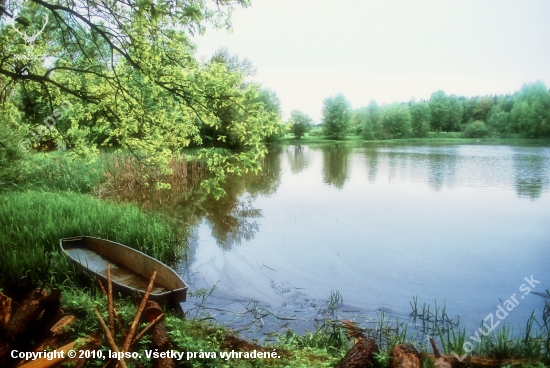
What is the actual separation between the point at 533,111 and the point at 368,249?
493 inches

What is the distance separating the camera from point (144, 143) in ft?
19.8

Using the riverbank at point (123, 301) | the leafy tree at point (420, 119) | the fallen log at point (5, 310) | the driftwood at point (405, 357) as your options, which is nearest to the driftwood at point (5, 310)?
the fallen log at point (5, 310)

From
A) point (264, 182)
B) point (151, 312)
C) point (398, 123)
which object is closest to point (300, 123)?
point (398, 123)

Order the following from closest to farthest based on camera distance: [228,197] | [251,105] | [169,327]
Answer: [169,327] < [251,105] < [228,197]

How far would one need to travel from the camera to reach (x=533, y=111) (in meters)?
15.6

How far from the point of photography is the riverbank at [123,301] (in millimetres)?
3365

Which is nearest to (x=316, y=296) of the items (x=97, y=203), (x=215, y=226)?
(x=215, y=226)

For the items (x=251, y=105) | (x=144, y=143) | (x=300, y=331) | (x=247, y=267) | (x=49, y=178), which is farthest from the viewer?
(x=49, y=178)

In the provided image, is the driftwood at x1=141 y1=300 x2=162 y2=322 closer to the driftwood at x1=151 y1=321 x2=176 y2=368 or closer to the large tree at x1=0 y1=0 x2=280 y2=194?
the driftwood at x1=151 y1=321 x2=176 y2=368

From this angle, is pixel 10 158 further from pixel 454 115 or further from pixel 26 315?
pixel 454 115

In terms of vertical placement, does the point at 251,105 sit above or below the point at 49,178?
above

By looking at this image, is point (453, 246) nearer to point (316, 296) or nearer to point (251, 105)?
point (316, 296)

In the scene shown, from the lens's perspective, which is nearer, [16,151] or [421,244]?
[421,244]

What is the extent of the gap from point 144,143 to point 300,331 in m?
3.79
